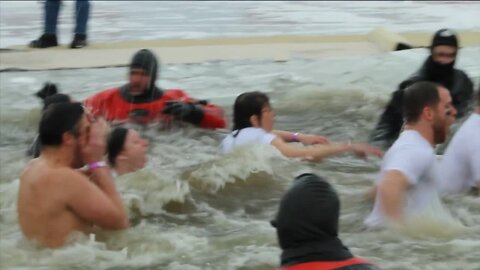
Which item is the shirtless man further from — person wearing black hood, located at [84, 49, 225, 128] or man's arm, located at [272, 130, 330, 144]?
person wearing black hood, located at [84, 49, 225, 128]

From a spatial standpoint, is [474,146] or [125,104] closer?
[474,146]

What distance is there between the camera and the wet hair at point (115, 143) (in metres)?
5.25

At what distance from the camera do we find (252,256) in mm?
4859

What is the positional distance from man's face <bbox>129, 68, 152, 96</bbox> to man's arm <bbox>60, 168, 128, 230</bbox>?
9.52ft

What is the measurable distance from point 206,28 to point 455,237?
9154 millimetres

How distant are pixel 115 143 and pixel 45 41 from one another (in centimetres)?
643

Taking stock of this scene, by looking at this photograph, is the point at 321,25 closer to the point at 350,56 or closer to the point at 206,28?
the point at 206,28

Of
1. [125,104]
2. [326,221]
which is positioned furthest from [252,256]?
[125,104]

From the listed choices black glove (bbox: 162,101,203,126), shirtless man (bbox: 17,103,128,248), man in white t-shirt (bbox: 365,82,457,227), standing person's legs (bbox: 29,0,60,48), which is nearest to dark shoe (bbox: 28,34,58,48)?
standing person's legs (bbox: 29,0,60,48)

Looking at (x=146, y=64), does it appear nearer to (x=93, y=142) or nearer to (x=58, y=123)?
(x=93, y=142)

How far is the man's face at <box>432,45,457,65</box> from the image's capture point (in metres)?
7.07

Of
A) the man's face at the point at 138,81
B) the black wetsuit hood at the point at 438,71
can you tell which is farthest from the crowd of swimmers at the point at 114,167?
the man's face at the point at 138,81

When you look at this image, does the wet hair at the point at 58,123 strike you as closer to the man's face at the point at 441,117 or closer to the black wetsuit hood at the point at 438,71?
the man's face at the point at 441,117

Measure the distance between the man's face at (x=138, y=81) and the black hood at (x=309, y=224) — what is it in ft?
17.0
